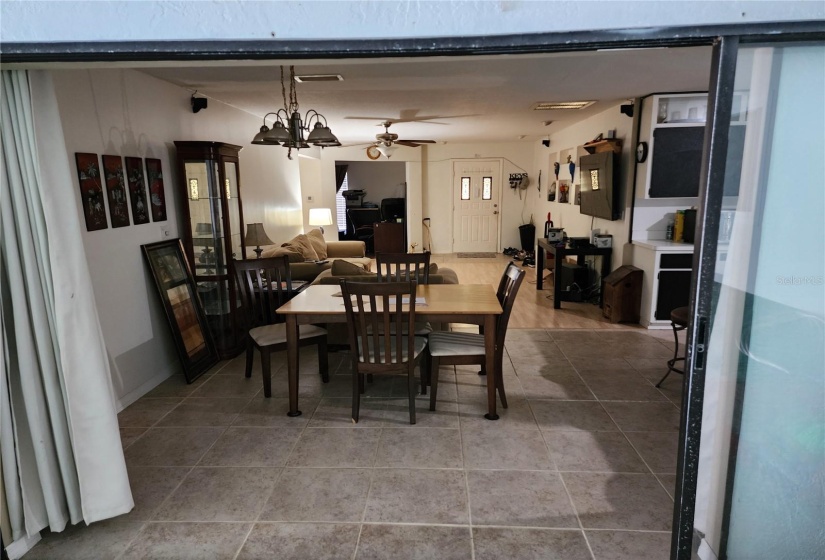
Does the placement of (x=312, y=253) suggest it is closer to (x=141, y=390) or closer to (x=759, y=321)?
(x=141, y=390)

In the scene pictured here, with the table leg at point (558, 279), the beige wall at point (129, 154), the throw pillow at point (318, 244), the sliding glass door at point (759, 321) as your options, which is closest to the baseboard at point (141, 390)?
the beige wall at point (129, 154)

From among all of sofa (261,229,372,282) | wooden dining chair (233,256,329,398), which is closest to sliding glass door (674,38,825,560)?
wooden dining chair (233,256,329,398)

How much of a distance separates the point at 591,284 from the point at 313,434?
14.9ft

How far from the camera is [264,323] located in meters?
3.73

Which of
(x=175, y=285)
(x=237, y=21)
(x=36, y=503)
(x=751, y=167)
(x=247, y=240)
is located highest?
(x=237, y=21)

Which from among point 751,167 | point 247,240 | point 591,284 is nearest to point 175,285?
point 247,240

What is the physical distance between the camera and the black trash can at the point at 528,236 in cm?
924

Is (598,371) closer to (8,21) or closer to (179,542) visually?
(179,542)

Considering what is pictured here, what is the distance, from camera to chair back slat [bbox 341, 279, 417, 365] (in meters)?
2.62

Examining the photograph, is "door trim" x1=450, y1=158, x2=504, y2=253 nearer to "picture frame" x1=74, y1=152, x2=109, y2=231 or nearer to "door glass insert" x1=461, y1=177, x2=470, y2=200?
"door glass insert" x1=461, y1=177, x2=470, y2=200

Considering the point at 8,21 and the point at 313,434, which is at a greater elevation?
the point at 8,21

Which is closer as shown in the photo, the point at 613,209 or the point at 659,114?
the point at 659,114

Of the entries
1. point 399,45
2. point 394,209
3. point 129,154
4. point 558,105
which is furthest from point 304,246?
point 399,45

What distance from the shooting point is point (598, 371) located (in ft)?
12.5
